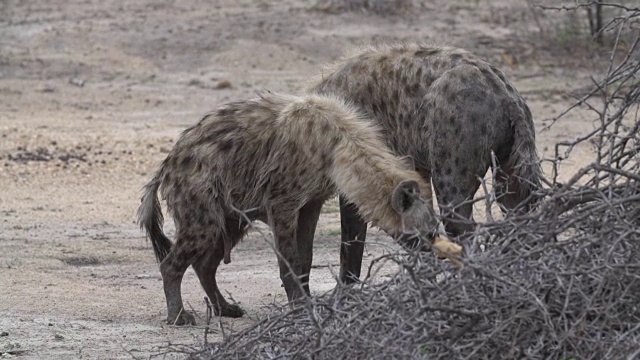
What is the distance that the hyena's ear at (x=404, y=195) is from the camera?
515cm

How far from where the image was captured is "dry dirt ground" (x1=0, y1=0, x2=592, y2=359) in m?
6.27

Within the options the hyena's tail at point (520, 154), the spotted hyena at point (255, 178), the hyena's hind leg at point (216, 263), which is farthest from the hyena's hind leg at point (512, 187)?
the hyena's hind leg at point (216, 263)

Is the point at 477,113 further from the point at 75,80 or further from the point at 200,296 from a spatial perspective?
the point at 75,80

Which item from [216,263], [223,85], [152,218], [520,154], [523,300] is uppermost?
[523,300]

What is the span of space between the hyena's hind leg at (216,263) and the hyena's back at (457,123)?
2.64 ft

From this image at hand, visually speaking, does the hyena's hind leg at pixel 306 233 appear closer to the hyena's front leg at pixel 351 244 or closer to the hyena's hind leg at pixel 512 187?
the hyena's front leg at pixel 351 244

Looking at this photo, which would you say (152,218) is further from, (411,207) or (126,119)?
(126,119)

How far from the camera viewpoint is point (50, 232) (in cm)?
834

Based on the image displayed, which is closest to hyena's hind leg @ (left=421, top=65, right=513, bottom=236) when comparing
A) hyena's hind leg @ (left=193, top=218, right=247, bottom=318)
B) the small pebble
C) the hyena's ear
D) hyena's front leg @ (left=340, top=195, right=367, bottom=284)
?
hyena's front leg @ (left=340, top=195, right=367, bottom=284)

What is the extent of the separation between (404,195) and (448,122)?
93 cm

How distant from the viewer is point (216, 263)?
6.26 metres

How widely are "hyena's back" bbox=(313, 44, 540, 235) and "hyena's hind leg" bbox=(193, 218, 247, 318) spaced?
0.81 metres

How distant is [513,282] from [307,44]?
10.6 meters

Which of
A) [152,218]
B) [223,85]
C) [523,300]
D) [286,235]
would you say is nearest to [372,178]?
[286,235]
